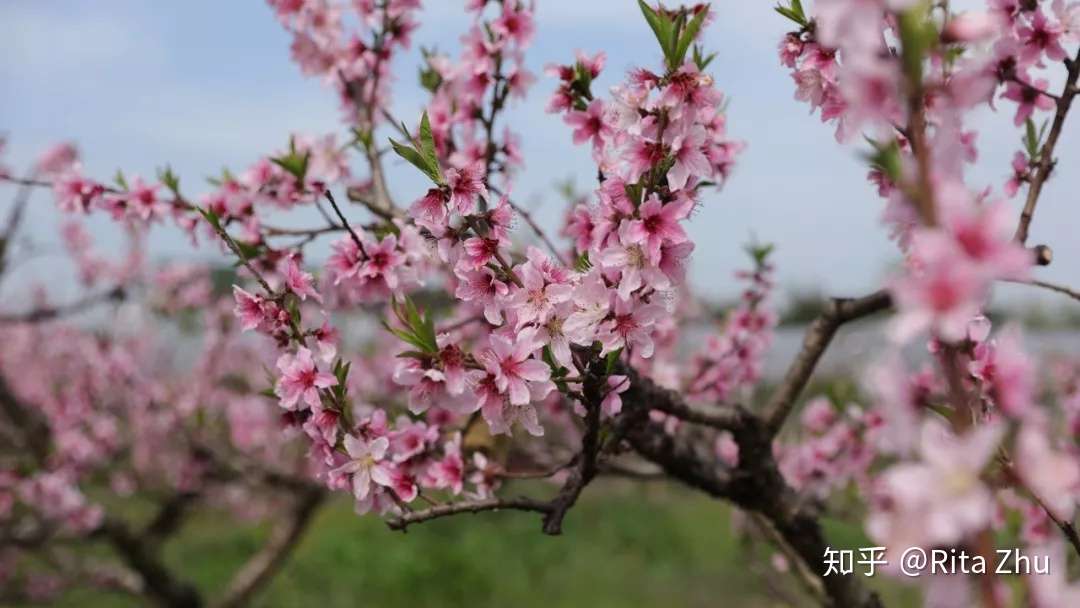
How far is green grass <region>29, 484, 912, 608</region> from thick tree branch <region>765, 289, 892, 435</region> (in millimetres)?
3937

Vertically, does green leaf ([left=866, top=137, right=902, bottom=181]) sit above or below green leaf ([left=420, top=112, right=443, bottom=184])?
above

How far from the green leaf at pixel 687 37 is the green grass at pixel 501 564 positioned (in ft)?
15.8

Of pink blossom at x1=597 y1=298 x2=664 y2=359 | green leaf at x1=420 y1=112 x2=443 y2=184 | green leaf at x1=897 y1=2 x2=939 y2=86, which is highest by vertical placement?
green leaf at x1=897 y1=2 x2=939 y2=86

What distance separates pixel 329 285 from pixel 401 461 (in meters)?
0.46

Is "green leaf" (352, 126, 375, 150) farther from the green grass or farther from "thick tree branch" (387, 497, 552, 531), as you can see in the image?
the green grass

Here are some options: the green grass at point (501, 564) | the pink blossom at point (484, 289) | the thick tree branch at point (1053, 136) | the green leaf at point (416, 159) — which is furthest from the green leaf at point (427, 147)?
the green grass at point (501, 564)

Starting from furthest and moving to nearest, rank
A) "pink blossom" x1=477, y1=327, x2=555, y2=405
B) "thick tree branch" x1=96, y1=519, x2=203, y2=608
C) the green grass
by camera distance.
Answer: the green grass → "thick tree branch" x1=96, y1=519, x2=203, y2=608 → "pink blossom" x1=477, y1=327, x2=555, y2=405

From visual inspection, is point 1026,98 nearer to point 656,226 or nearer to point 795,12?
point 795,12

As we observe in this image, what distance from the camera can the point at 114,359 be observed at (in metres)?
6.20

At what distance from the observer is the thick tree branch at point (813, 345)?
185cm

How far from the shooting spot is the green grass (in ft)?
24.2

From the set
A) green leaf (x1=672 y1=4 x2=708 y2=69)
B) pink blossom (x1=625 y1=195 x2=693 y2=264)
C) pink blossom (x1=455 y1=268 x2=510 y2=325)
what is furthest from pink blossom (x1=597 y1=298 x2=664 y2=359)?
green leaf (x1=672 y1=4 x2=708 y2=69)

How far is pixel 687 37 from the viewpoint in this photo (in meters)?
1.52

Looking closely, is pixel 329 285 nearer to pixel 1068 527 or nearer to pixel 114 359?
pixel 1068 527
